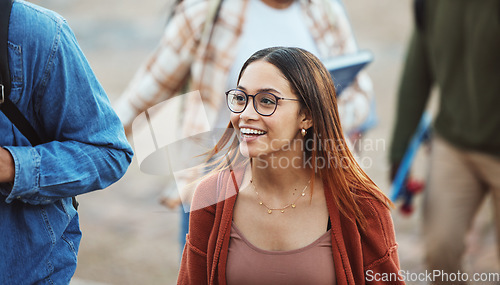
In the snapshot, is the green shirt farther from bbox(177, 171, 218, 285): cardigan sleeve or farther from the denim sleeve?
the denim sleeve

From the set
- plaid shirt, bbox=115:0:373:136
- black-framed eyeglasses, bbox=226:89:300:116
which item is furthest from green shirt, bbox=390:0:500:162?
black-framed eyeglasses, bbox=226:89:300:116

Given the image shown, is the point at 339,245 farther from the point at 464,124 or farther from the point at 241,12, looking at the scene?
the point at 464,124

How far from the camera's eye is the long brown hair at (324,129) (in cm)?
183

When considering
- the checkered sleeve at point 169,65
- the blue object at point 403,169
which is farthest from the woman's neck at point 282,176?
the blue object at point 403,169

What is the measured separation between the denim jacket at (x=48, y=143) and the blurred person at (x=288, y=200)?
369 mm

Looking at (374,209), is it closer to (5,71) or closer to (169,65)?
(5,71)

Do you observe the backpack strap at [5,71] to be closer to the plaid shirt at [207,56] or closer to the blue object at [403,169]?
the plaid shirt at [207,56]

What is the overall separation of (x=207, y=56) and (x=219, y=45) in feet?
0.24

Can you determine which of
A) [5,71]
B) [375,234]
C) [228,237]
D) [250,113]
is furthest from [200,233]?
[5,71]

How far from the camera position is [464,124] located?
316 cm

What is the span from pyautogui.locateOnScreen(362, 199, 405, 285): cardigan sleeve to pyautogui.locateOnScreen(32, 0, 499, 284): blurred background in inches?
52.9

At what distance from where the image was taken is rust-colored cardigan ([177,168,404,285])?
6.15ft

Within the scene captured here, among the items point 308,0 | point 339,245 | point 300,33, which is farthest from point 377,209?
point 308,0

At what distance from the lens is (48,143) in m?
1.73
